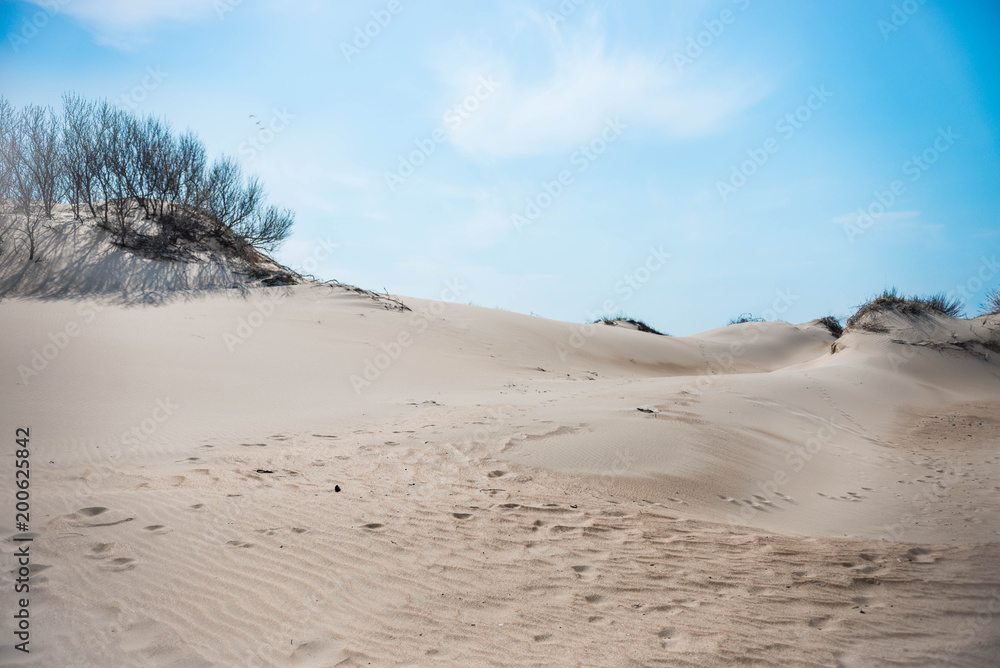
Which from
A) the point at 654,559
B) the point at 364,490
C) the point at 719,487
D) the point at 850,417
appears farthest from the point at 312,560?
the point at 850,417

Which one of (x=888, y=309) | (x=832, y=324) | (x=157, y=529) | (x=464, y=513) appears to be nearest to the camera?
(x=157, y=529)

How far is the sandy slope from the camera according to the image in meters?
2.92

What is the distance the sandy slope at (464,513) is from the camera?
2.92 metres

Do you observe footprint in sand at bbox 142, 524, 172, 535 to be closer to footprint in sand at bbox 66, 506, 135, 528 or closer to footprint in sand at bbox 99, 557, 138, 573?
footprint in sand at bbox 66, 506, 135, 528

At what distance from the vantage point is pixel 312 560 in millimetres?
3609

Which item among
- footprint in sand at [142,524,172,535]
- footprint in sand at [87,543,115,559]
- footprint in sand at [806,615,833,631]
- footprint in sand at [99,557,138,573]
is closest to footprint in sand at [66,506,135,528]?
footprint in sand at [142,524,172,535]

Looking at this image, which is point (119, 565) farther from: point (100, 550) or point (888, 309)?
point (888, 309)

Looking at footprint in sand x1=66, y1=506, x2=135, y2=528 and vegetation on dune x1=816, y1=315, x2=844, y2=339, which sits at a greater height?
vegetation on dune x1=816, y1=315, x2=844, y2=339

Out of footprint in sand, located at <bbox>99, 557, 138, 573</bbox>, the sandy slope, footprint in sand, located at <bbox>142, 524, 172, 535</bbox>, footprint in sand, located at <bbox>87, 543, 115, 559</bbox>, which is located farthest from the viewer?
footprint in sand, located at <bbox>142, 524, 172, 535</bbox>

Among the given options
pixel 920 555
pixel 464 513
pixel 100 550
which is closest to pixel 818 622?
pixel 920 555

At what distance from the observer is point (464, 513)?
4.59 meters

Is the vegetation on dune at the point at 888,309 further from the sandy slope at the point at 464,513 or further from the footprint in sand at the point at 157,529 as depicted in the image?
the footprint in sand at the point at 157,529

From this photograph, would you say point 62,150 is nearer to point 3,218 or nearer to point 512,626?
point 3,218

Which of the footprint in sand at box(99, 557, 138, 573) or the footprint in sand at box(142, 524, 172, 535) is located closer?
the footprint in sand at box(99, 557, 138, 573)
